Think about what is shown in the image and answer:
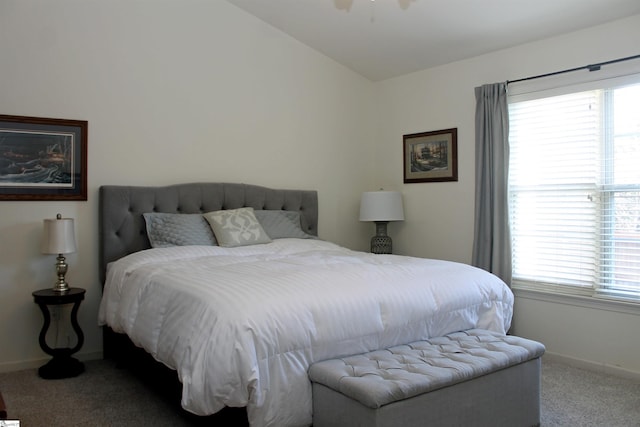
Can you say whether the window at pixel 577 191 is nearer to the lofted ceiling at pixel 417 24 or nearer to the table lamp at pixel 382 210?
the lofted ceiling at pixel 417 24

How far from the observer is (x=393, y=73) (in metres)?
5.17

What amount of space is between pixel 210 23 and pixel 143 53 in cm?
67

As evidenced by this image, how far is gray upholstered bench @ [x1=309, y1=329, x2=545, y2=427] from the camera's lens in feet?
6.68

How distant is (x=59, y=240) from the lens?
3443mm

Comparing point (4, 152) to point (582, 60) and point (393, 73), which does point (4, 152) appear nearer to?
point (393, 73)

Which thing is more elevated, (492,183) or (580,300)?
(492,183)

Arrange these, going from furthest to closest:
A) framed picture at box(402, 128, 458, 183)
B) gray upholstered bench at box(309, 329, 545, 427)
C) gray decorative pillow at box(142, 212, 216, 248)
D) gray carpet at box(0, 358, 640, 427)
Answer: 1. framed picture at box(402, 128, 458, 183)
2. gray decorative pillow at box(142, 212, 216, 248)
3. gray carpet at box(0, 358, 640, 427)
4. gray upholstered bench at box(309, 329, 545, 427)

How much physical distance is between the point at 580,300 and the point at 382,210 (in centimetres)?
183

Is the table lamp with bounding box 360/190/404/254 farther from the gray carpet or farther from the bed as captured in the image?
the gray carpet

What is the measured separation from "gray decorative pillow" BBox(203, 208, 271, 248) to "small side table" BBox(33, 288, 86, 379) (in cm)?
100

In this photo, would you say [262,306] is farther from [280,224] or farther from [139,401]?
[280,224]

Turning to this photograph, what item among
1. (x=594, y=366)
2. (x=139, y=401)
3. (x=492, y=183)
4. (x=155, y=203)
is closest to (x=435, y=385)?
(x=139, y=401)

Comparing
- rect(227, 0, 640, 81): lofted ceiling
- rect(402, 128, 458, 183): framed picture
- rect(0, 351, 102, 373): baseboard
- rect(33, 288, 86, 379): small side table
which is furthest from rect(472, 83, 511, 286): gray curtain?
rect(0, 351, 102, 373): baseboard

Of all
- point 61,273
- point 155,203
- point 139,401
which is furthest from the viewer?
point 155,203
